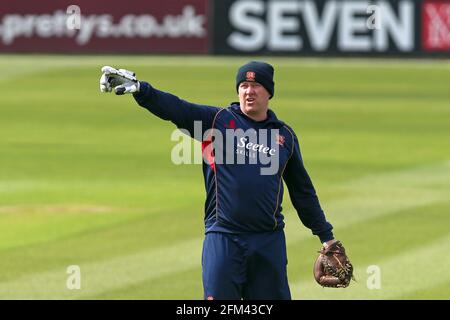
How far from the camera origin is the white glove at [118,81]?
9102 millimetres

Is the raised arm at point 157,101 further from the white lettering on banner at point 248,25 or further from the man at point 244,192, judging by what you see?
the white lettering on banner at point 248,25

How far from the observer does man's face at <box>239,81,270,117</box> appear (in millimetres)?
9461

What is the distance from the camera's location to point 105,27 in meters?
44.8

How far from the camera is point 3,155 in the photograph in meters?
24.0

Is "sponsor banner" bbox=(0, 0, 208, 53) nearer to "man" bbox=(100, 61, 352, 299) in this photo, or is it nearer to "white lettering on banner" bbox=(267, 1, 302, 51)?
"white lettering on banner" bbox=(267, 1, 302, 51)

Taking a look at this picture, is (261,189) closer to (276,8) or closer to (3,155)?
(3,155)

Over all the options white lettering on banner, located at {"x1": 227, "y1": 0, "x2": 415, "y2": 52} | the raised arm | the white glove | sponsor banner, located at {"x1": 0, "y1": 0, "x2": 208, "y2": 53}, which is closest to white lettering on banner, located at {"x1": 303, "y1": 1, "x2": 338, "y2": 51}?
white lettering on banner, located at {"x1": 227, "y1": 0, "x2": 415, "y2": 52}

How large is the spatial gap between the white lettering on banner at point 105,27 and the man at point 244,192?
3538 centimetres

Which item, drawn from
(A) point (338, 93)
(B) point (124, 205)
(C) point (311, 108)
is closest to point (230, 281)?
(B) point (124, 205)

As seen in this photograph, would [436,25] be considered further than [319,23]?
No

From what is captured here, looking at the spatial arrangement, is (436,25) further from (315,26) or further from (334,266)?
(334,266)

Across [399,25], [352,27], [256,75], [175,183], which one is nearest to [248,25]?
[352,27]

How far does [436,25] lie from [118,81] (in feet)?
113

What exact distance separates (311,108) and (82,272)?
56.9 ft
